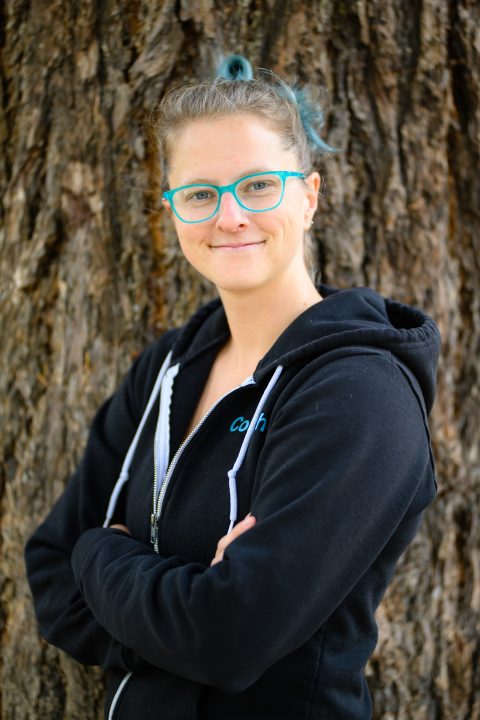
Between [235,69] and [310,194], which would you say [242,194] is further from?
[235,69]

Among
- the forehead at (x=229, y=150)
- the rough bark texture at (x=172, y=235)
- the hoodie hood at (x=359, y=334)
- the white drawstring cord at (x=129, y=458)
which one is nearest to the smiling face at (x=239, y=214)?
the forehead at (x=229, y=150)

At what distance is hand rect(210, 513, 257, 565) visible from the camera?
58.2 inches

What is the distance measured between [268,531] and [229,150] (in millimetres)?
906

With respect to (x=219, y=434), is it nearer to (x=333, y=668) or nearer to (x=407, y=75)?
(x=333, y=668)

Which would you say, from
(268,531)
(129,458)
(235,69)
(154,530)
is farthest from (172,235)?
(268,531)

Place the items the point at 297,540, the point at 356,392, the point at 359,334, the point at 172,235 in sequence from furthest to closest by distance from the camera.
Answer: the point at 172,235 < the point at 359,334 < the point at 356,392 < the point at 297,540

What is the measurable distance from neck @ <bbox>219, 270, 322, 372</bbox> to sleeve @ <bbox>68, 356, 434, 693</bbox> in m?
0.34

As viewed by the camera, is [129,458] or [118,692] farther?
[129,458]

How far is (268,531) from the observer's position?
1.38 meters

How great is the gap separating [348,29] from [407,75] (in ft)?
0.80

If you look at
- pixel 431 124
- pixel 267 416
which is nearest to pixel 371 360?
pixel 267 416

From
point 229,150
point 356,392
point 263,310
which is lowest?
point 356,392

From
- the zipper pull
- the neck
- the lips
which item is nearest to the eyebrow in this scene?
the lips

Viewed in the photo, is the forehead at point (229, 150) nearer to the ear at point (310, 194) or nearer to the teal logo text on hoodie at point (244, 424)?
the ear at point (310, 194)
